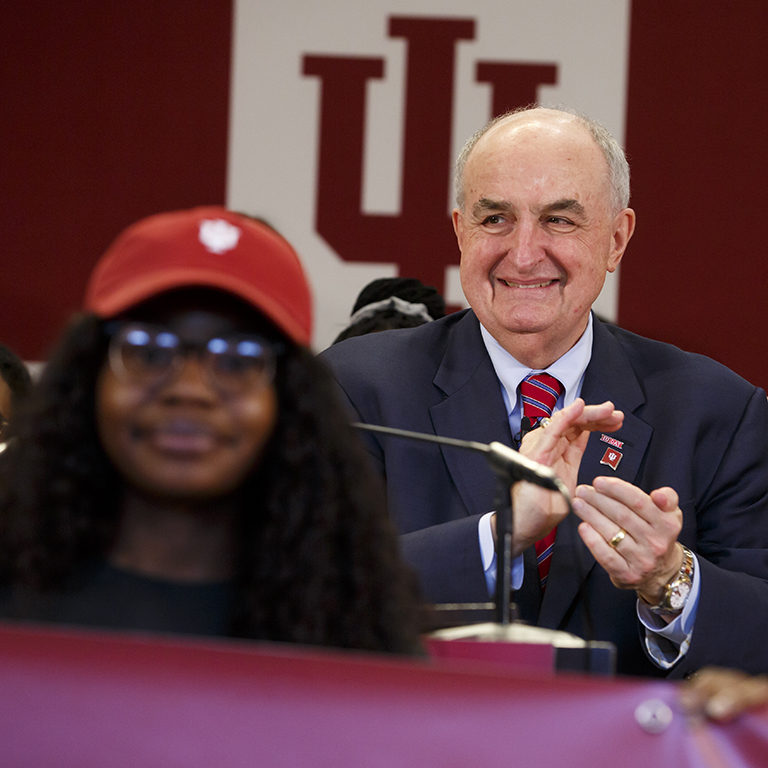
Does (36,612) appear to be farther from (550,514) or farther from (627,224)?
(627,224)

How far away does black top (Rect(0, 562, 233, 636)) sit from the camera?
839mm

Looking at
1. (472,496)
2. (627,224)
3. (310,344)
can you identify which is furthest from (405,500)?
(310,344)

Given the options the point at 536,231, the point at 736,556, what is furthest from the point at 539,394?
the point at 736,556

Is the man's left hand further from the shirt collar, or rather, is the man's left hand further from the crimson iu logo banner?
the crimson iu logo banner

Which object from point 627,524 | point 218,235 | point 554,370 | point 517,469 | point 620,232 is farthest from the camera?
point 620,232

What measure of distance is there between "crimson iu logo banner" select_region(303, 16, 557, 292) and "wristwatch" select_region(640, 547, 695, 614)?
1723 millimetres

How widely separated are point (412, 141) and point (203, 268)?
2439 mm

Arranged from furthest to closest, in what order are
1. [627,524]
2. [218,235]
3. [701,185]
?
[701,185]
[627,524]
[218,235]

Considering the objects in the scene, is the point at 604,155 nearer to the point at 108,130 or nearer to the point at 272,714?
the point at 272,714

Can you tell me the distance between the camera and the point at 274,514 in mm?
889

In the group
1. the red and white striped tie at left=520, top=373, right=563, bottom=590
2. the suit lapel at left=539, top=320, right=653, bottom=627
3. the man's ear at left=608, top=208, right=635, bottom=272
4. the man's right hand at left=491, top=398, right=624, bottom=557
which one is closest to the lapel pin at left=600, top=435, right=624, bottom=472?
the suit lapel at left=539, top=320, right=653, bottom=627

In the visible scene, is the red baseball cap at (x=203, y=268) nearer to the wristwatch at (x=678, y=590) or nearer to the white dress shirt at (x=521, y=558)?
the white dress shirt at (x=521, y=558)

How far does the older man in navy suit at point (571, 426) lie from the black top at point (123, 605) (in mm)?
716

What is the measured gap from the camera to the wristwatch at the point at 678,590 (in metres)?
1.54
